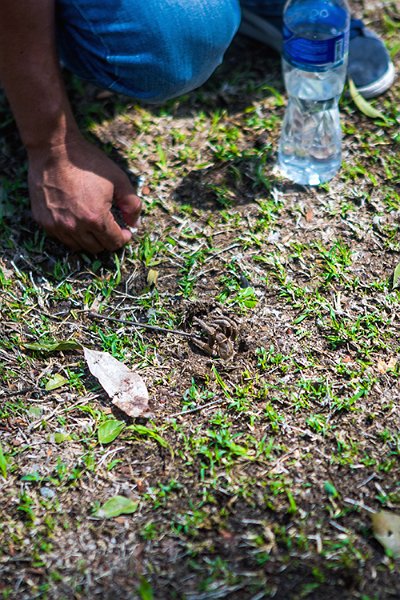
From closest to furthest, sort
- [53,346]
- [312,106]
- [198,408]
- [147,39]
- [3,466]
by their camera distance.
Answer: [3,466] < [198,408] < [53,346] < [147,39] < [312,106]

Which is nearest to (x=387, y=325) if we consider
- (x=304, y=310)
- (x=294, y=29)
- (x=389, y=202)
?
(x=304, y=310)

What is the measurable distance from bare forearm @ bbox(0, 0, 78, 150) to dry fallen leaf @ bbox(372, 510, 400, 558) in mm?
1314

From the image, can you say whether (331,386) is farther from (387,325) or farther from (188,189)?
(188,189)

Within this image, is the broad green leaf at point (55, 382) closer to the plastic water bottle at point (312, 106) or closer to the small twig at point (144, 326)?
the small twig at point (144, 326)

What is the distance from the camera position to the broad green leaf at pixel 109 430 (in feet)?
6.15

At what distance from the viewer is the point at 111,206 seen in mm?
2246

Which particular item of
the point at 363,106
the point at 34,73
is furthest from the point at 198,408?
the point at 363,106

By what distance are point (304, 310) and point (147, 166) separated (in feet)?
2.51

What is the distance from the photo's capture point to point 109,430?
6.20 feet

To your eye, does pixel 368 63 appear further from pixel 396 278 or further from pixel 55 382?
pixel 55 382

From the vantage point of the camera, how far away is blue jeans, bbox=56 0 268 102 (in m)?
2.16

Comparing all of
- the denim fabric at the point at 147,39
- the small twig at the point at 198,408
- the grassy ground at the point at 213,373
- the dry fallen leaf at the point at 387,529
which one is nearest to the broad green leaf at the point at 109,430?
the grassy ground at the point at 213,373

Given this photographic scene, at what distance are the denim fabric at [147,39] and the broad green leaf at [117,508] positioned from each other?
46.9 inches

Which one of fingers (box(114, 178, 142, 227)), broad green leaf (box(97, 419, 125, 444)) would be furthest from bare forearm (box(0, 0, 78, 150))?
broad green leaf (box(97, 419, 125, 444))
